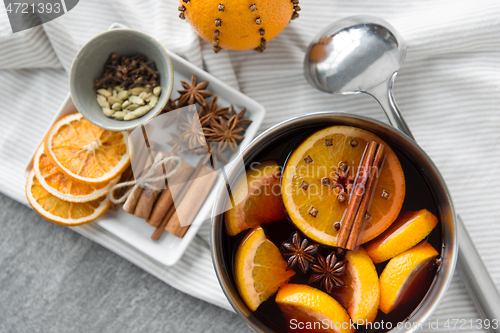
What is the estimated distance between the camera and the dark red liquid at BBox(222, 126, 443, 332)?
0.88 meters

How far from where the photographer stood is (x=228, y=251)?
90 cm

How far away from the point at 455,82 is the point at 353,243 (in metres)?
0.67

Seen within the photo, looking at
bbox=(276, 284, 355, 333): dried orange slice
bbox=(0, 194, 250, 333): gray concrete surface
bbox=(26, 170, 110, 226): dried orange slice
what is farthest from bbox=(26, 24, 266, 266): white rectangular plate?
bbox=(276, 284, 355, 333): dried orange slice

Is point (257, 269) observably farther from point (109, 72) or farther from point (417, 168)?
point (109, 72)

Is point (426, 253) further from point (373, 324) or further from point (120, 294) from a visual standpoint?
point (120, 294)

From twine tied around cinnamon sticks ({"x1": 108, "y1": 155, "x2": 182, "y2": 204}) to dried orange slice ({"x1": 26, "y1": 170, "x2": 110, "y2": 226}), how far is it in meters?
0.05

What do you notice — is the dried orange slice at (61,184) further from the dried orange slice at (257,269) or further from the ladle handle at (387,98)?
the ladle handle at (387,98)

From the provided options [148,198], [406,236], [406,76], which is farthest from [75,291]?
[406,76]

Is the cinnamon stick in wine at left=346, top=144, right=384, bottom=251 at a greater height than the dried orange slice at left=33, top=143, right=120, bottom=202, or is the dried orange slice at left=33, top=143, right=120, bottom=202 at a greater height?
the cinnamon stick in wine at left=346, top=144, right=384, bottom=251

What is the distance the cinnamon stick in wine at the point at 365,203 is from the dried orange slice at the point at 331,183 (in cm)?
1

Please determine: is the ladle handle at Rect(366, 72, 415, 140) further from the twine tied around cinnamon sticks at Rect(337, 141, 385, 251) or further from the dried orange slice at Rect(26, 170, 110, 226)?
the dried orange slice at Rect(26, 170, 110, 226)

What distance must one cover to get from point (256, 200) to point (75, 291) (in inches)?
31.6

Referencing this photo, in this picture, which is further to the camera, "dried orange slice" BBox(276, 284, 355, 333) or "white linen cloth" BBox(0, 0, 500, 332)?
"white linen cloth" BBox(0, 0, 500, 332)

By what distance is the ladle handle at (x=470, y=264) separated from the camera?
1038mm
